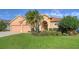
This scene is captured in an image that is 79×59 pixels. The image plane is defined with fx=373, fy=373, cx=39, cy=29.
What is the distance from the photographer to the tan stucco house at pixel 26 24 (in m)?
4.11

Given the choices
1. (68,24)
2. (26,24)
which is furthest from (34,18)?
(68,24)

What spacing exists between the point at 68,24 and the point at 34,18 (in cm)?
38

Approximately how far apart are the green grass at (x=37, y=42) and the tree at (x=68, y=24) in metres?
0.09

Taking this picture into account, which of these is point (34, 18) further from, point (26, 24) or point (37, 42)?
point (37, 42)

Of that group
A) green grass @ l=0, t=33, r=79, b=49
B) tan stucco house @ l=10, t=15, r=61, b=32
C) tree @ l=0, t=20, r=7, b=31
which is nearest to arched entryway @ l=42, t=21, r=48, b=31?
tan stucco house @ l=10, t=15, r=61, b=32

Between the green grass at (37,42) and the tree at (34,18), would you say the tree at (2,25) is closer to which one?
the green grass at (37,42)

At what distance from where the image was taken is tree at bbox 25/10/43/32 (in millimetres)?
4113

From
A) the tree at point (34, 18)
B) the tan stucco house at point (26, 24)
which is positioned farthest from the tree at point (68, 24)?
the tree at point (34, 18)

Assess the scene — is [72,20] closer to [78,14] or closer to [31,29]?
[78,14]

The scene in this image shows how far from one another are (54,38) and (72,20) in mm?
280

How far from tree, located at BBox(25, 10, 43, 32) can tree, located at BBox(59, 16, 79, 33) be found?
25cm

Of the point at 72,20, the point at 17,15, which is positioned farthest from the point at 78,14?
the point at 17,15
